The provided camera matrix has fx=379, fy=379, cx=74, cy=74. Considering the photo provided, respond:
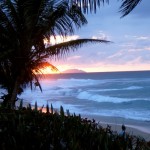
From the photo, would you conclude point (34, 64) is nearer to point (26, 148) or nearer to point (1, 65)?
point (1, 65)

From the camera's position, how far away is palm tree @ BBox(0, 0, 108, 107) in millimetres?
11195

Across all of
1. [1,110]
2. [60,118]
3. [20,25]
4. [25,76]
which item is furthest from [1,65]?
[60,118]

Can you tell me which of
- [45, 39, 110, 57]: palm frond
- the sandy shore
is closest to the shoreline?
the sandy shore

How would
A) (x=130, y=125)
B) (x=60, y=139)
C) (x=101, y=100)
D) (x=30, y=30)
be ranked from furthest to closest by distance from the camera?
1. (x=101, y=100)
2. (x=130, y=125)
3. (x=30, y=30)
4. (x=60, y=139)

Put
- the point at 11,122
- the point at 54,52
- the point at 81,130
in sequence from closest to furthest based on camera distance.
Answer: the point at 81,130
the point at 11,122
the point at 54,52

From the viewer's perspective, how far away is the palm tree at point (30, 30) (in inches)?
441

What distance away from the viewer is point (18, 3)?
1144 centimetres

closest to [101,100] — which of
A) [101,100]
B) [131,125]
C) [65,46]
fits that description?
[101,100]

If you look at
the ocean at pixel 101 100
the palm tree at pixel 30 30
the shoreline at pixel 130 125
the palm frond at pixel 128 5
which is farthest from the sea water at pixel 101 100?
the palm frond at pixel 128 5

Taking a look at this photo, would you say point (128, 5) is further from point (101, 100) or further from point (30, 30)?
point (101, 100)

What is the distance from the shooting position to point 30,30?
37.3ft

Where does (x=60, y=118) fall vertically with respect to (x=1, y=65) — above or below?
below

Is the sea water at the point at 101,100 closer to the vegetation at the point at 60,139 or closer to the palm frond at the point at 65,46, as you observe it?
the palm frond at the point at 65,46

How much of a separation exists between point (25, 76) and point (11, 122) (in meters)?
8.66
